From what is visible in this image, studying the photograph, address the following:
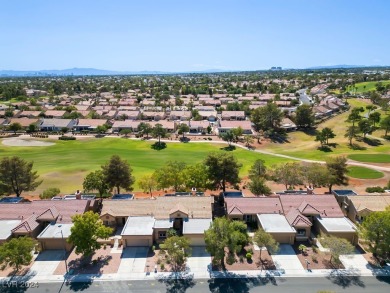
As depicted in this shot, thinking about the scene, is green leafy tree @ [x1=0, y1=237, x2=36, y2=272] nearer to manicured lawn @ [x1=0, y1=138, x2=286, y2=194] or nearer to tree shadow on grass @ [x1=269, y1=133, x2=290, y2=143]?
manicured lawn @ [x1=0, y1=138, x2=286, y2=194]

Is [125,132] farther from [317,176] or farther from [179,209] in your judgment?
[317,176]

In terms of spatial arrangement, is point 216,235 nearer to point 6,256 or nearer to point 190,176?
point 190,176

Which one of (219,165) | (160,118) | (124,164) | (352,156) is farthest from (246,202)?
(160,118)

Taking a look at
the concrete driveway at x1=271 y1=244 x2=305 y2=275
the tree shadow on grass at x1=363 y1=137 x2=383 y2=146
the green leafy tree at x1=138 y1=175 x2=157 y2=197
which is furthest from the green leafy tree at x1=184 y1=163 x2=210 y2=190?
the tree shadow on grass at x1=363 y1=137 x2=383 y2=146

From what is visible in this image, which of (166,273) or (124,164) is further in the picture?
(124,164)

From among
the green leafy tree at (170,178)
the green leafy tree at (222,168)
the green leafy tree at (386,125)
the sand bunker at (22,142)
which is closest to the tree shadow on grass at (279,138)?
the green leafy tree at (386,125)

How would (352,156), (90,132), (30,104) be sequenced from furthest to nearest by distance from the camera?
(30,104), (90,132), (352,156)

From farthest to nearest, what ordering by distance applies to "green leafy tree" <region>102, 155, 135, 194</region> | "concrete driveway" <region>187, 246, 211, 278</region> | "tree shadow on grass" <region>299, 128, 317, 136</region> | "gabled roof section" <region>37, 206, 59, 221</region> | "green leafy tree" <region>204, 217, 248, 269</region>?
"tree shadow on grass" <region>299, 128, 317, 136</region> < "green leafy tree" <region>102, 155, 135, 194</region> < "gabled roof section" <region>37, 206, 59, 221</region> < "concrete driveway" <region>187, 246, 211, 278</region> < "green leafy tree" <region>204, 217, 248, 269</region>

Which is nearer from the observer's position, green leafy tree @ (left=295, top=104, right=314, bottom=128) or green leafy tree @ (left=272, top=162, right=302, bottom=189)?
green leafy tree @ (left=272, top=162, right=302, bottom=189)
